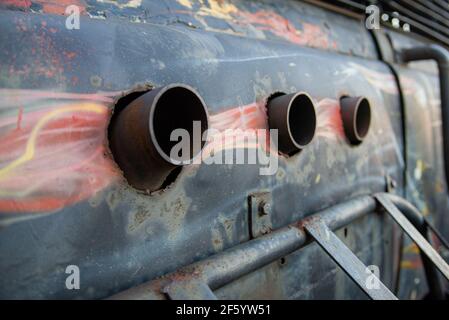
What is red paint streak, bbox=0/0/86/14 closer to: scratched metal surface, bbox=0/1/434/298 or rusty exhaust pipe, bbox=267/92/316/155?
scratched metal surface, bbox=0/1/434/298

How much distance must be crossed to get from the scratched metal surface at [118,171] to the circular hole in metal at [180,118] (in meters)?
0.08

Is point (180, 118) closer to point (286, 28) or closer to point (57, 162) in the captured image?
point (57, 162)

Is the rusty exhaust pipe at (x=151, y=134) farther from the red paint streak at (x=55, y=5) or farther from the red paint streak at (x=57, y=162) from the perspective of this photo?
the red paint streak at (x=55, y=5)

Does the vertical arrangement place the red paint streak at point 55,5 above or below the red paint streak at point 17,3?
above

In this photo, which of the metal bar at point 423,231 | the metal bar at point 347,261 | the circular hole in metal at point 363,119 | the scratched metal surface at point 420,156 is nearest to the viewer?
the metal bar at point 347,261

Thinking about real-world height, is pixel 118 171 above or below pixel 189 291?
above

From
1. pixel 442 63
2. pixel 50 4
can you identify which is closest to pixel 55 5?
pixel 50 4

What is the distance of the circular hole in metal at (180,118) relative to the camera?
1.00m

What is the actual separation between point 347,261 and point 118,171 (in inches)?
31.7

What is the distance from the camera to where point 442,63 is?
2.46 meters

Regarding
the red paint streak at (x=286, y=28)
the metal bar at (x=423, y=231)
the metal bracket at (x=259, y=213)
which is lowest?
the metal bar at (x=423, y=231)

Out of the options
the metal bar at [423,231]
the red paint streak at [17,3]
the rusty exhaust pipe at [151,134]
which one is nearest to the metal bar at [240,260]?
the rusty exhaust pipe at [151,134]

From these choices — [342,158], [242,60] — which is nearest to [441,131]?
[342,158]

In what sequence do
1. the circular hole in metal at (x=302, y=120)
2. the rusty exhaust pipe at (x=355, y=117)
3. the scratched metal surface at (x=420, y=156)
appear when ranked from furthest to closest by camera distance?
the scratched metal surface at (x=420, y=156), the rusty exhaust pipe at (x=355, y=117), the circular hole in metal at (x=302, y=120)
